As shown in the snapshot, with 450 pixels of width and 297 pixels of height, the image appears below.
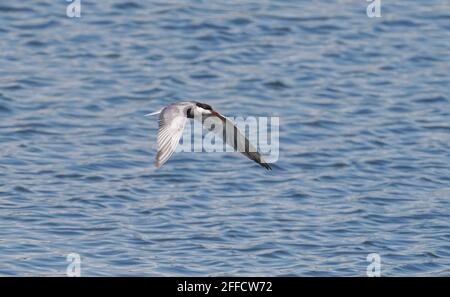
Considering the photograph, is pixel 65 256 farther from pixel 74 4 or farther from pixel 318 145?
pixel 74 4

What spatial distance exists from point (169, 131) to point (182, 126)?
0.37 feet

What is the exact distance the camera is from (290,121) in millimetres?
15742

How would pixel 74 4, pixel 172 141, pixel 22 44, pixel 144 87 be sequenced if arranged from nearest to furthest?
pixel 172 141, pixel 144 87, pixel 22 44, pixel 74 4

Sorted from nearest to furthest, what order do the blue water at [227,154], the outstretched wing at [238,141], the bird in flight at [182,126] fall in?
the bird in flight at [182,126], the outstretched wing at [238,141], the blue water at [227,154]

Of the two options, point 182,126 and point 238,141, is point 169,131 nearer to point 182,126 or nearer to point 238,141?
point 182,126

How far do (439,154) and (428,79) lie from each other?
264 centimetres

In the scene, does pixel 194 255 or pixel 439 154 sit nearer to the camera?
pixel 194 255

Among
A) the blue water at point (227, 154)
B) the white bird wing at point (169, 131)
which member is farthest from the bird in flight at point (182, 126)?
the blue water at point (227, 154)

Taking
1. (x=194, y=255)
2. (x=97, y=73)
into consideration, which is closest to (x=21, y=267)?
(x=194, y=255)

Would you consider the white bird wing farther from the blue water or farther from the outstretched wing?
the blue water

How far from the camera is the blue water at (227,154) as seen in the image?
12.0m

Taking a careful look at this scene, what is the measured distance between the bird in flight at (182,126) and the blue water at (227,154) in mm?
1224

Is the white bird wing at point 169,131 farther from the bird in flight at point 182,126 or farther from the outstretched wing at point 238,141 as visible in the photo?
the outstretched wing at point 238,141

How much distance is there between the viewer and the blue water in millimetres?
12047
